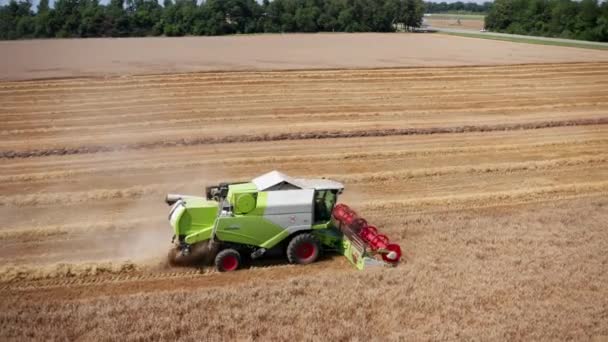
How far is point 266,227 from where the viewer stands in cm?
1183

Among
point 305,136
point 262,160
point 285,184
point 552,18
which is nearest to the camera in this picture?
point 285,184

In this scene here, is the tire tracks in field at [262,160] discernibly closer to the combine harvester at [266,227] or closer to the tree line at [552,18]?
the combine harvester at [266,227]

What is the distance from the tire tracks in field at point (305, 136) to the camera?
2130 cm

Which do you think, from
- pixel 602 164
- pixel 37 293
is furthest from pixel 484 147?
pixel 37 293

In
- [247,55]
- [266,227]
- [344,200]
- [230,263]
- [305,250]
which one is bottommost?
[344,200]

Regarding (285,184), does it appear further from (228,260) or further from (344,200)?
(344,200)

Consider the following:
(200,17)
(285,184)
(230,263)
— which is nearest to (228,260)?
(230,263)

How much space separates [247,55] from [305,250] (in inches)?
1719

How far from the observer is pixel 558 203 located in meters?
16.9

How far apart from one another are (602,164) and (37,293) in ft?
59.3

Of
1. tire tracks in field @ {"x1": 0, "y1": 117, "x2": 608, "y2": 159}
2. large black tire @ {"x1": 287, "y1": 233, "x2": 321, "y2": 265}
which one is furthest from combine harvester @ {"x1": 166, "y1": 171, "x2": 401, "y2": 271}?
tire tracks in field @ {"x1": 0, "y1": 117, "x2": 608, "y2": 159}

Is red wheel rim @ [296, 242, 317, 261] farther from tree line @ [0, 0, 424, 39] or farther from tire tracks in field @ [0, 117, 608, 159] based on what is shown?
tree line @ [0, 0, 424, 39]

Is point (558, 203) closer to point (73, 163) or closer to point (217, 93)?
point (73, 163)

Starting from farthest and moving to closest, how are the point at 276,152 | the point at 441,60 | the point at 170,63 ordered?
1. the point at 441,60
2. the point at 170,63
3. the point at 276,152
